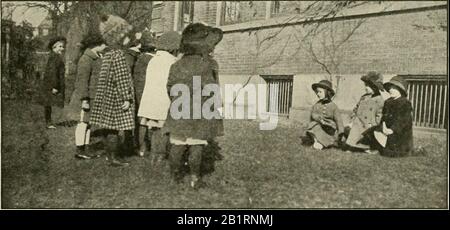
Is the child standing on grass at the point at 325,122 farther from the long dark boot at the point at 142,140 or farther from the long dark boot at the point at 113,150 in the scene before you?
the long dark boot at the point at 113,150

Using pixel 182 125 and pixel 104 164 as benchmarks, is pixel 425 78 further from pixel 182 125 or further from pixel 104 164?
pixel 104 164

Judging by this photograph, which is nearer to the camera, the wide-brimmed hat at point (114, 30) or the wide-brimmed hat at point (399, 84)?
the wide-brimmed hat at point (114, 30)

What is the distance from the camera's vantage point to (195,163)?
4059 millimetres

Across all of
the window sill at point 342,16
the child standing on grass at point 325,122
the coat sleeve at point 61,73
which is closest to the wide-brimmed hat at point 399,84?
the child standing on grass at point 325,122

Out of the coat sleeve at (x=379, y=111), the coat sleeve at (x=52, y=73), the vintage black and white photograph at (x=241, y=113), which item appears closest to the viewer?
the vintage black and white photograph at (x=241, y=113)

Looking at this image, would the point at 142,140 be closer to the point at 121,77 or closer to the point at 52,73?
the point at 121,77

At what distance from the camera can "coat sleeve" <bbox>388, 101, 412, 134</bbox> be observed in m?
5.01

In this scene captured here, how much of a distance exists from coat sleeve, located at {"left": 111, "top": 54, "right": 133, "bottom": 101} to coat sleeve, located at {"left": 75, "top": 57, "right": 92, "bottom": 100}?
49cm

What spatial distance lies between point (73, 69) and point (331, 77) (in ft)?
14.7

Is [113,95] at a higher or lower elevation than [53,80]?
lower

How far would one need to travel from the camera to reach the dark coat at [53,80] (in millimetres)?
6109

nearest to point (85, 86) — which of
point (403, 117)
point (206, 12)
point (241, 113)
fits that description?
point (241, 113)
